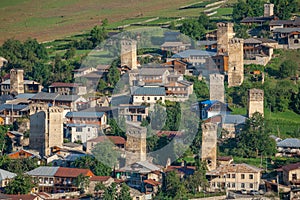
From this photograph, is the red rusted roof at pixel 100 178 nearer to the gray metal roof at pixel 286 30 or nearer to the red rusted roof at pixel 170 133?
the red rusted roof at pixel 170 133

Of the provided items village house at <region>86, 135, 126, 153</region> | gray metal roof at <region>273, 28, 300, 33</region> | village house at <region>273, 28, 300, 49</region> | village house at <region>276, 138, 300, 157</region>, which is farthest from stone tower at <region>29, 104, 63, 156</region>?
gray metal roof at <region>273, 28, 300, 33</region>

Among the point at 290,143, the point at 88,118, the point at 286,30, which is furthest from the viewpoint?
the point at 286,30

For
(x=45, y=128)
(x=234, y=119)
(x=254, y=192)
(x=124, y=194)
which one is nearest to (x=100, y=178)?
(x=124, y=194)

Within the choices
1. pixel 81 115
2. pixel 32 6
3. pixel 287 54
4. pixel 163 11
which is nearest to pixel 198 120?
pixel 81 115

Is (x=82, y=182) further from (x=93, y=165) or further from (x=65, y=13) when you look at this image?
(x=65, y=13)

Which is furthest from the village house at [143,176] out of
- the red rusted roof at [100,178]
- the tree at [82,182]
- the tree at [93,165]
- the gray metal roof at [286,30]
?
the gray metal roof at [286,30]
